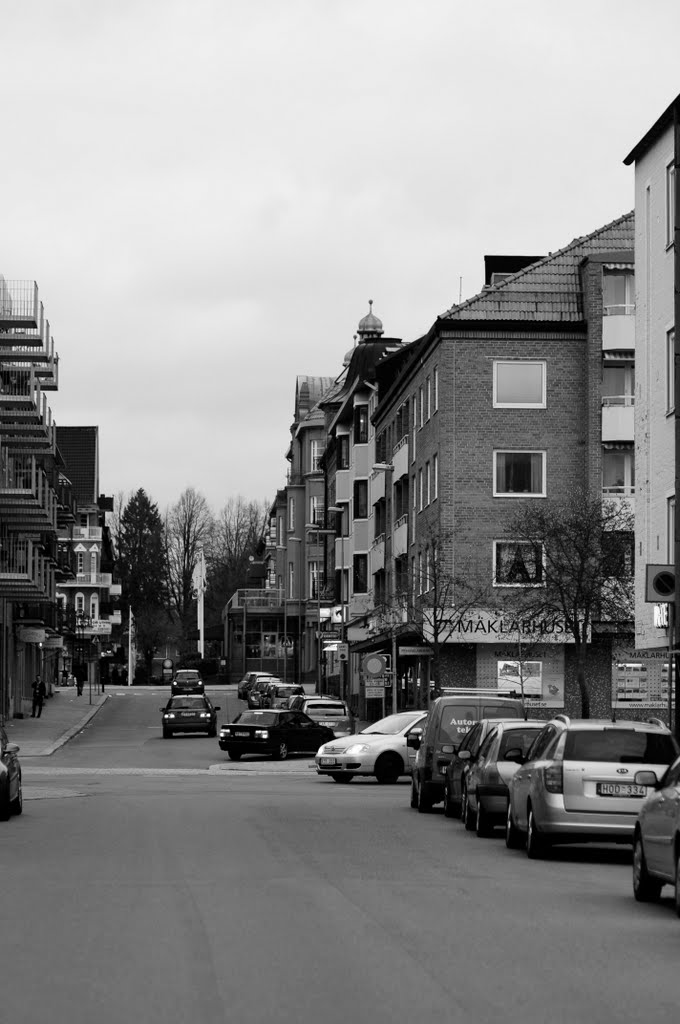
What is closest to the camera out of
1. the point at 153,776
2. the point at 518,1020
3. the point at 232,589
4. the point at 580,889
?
the point at 518,1020

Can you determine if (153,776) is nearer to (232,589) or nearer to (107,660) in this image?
(107,660)

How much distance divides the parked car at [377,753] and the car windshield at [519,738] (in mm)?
14468

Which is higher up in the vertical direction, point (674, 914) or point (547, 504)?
point (547, 504)

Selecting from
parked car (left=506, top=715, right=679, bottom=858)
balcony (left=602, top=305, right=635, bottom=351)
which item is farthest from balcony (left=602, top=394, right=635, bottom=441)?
parked car (left=506, top=715, right=679, bottom=858)

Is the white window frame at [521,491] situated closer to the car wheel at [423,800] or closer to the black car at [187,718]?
the black car at [187,718]

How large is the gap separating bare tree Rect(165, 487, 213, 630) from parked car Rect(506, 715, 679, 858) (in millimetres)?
120720

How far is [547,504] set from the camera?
54.9 m

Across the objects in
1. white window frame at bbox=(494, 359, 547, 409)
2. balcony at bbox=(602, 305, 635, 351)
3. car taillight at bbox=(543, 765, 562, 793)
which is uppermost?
balcony at bbox=(602, 305, 635, 351)

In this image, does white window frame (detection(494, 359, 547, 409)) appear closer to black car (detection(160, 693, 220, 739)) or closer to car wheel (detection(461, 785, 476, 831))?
black car (detection(160, 693, 220, 739))

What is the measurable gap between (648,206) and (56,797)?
17.5 m

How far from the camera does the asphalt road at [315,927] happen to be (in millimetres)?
8656

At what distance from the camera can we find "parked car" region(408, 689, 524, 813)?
88.2 feet

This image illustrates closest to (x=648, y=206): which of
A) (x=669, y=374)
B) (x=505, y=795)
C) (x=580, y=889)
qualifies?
(x=669, y=374)

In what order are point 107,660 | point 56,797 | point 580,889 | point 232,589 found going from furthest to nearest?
point 232,589 → point 107,660 → point 56,797 → point 580,889
